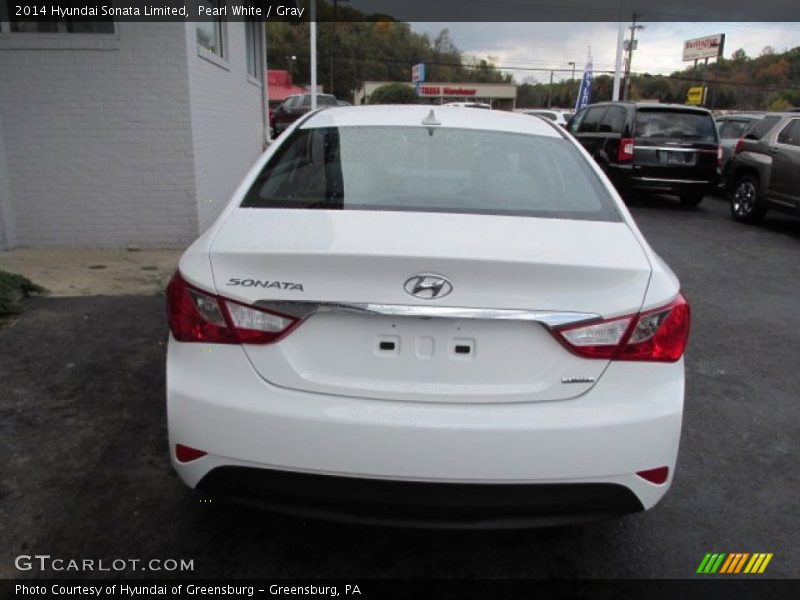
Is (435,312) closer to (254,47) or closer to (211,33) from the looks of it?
(211,33)

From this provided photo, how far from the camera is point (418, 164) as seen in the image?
2.96m

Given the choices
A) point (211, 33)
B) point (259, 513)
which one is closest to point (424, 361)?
point (259, 513)

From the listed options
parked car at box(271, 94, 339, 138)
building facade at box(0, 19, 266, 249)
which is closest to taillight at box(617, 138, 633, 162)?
building facade at box(0, 19, 266, 249)

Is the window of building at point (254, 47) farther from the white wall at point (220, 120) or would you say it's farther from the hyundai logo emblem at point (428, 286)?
the hyundai logo emblem at point (428, 286)

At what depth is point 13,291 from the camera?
5270 mm

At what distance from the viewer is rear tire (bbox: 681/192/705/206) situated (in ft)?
39.8

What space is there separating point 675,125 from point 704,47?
217 ft

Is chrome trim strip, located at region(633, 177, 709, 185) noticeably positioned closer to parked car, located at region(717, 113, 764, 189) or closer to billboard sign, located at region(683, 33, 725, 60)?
parked car, located at region(717, 113, 764, 189)

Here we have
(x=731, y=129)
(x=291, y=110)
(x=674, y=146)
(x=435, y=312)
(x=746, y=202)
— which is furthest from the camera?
(x=291, y=110)

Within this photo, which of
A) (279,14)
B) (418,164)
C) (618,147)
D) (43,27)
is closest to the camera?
(418,164)

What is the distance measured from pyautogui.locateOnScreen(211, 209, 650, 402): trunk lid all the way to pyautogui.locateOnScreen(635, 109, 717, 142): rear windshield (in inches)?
417

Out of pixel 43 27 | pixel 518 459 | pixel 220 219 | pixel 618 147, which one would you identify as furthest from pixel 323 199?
pixel 618 147

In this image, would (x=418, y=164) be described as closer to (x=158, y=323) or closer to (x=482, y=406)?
(x=482, y=406)

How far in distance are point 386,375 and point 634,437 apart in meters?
0.79
